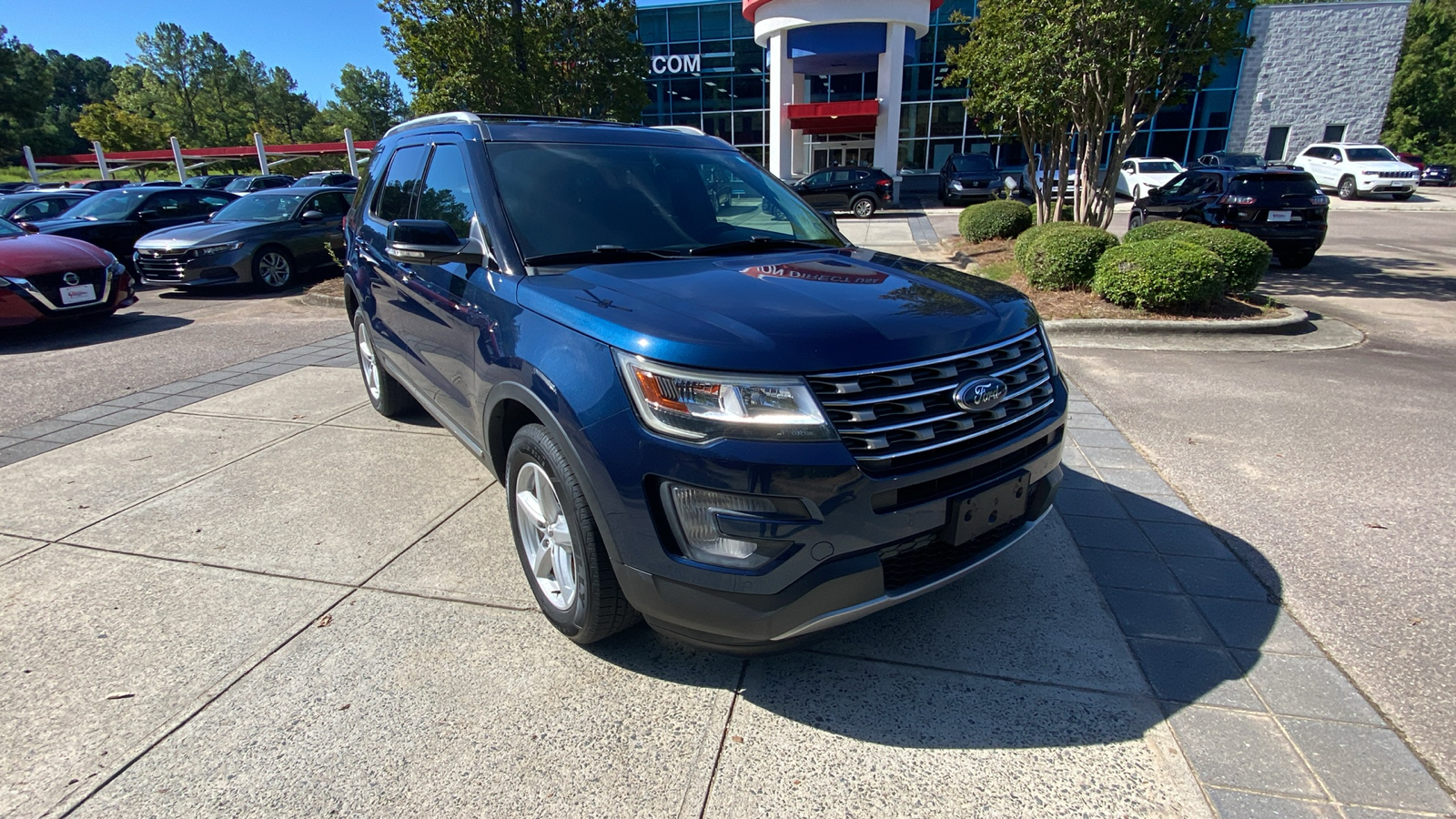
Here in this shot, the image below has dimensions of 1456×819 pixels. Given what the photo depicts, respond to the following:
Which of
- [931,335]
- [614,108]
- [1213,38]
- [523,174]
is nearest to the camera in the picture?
[931,335]

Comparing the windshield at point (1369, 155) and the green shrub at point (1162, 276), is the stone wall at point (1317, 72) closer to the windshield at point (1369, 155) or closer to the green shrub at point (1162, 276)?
the windshield at point (1369, 155)

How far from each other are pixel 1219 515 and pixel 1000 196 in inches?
890

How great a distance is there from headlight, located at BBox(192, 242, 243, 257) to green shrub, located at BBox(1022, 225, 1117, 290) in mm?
11124

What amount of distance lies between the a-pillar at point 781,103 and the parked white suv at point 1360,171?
17990 mm

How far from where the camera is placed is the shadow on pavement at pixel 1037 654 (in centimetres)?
238

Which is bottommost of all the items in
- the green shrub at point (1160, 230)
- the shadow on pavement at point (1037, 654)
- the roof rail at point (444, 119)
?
the shadow on pavement at point (1037, 654)

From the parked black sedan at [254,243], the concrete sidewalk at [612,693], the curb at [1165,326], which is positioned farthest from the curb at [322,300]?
the curb at [1165,326]

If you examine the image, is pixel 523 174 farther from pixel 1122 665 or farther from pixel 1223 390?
pixel 1223 390

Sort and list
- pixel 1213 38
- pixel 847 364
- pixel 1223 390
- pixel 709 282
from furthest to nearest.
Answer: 1. pixel 1213 38
2. pixel 1223 390
3. pixel 709 282
4. pixel 847 364

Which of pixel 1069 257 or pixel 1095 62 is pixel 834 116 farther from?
pixel 1069 257

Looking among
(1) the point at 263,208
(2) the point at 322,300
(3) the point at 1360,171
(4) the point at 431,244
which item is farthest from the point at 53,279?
(3) the point at 1360,171

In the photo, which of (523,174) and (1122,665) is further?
(523,174)

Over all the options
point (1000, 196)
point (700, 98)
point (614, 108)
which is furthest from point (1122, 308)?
point (700, 98)

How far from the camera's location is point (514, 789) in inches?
83.7
